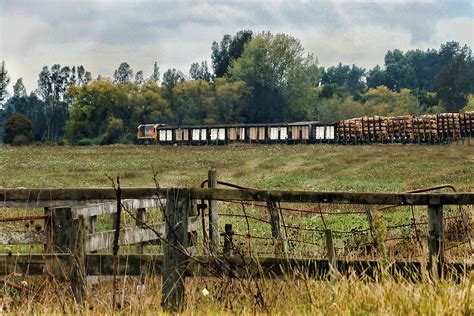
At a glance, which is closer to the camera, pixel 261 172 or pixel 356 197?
pixel 356 197

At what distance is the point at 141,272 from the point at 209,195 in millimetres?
946

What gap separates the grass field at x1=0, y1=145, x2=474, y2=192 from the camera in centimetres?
4244

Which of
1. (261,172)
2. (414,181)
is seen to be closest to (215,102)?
(261,172)

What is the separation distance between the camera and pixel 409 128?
91.9 metres

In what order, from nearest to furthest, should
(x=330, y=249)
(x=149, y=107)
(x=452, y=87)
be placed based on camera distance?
(x=330, y=249), (x=149, y=107), (x=452, y=87)

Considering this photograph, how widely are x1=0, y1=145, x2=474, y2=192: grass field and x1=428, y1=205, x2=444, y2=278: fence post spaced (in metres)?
26.8

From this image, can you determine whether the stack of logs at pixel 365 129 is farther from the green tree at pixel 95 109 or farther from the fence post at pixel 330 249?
the fence post at pixel 330 249

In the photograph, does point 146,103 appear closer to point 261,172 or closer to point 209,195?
point 261,172

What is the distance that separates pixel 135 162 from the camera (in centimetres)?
6272

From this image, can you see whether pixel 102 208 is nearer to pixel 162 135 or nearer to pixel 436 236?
pixel 436 236

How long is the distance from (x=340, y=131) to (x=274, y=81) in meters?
35.4

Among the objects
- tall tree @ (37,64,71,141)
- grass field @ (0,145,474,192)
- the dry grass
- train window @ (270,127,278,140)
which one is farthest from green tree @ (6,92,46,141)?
the dry grass

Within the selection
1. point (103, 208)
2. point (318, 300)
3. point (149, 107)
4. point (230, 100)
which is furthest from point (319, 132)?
point (318, 300)

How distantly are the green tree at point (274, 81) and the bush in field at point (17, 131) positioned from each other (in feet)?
102
